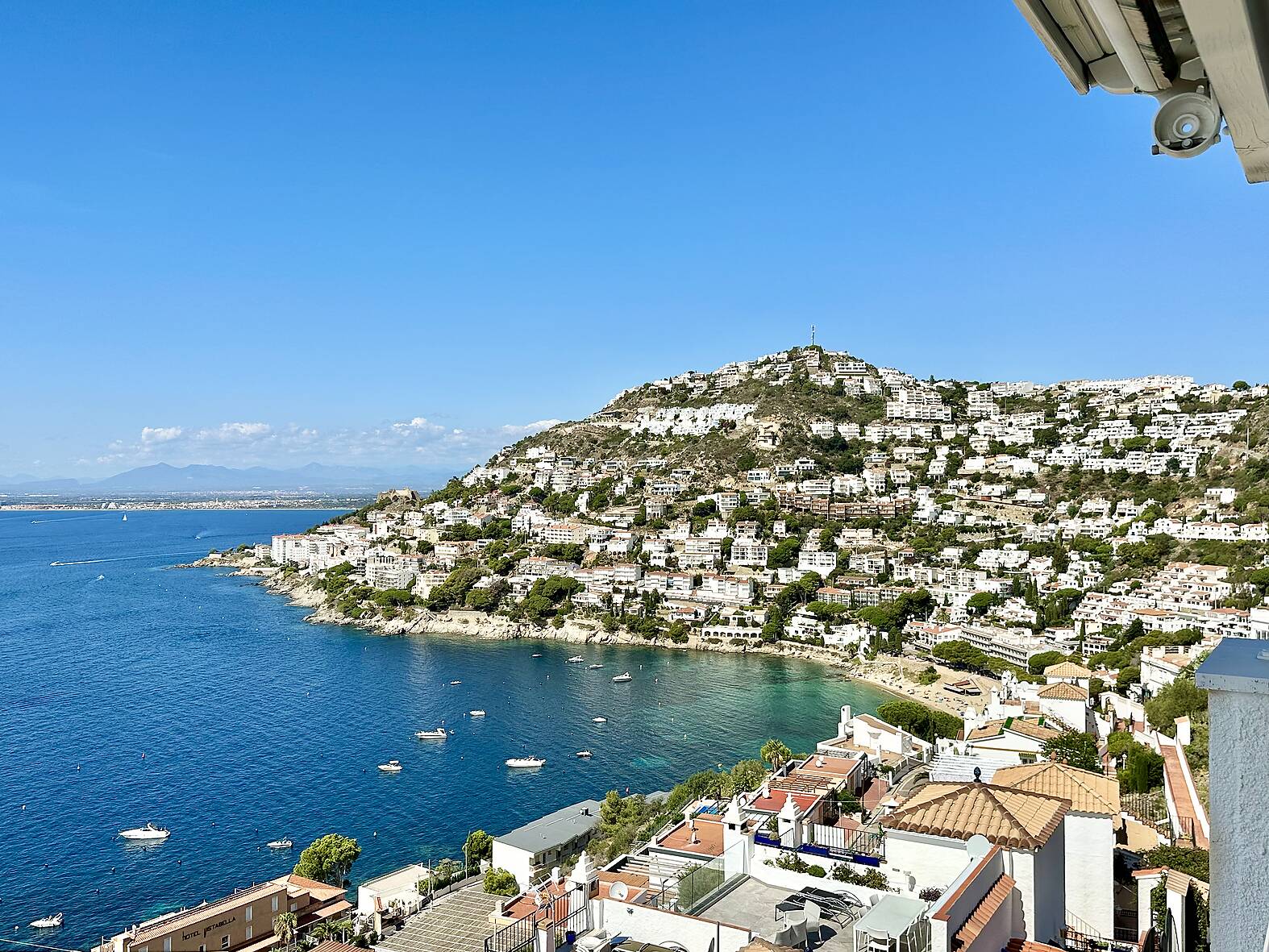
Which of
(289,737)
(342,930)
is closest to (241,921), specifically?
(342,930)

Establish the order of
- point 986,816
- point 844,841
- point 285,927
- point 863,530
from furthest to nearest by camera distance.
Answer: point 863,530 → point 285,927 → point 844,841 → point 986,816

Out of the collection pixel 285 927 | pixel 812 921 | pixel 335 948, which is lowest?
pixel 285 927

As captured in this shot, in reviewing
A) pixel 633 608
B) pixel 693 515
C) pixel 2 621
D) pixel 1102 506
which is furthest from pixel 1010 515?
pixel 2 621

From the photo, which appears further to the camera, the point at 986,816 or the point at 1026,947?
the point at 986,816

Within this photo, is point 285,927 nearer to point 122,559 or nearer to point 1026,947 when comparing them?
point 1026,947

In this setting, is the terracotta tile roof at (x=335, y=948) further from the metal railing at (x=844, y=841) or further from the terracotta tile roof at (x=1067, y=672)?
the terracotta tile roof at (x=1067, y=672)

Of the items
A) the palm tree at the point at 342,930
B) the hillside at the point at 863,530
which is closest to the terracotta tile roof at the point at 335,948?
the palm tree at the point at 342,930
